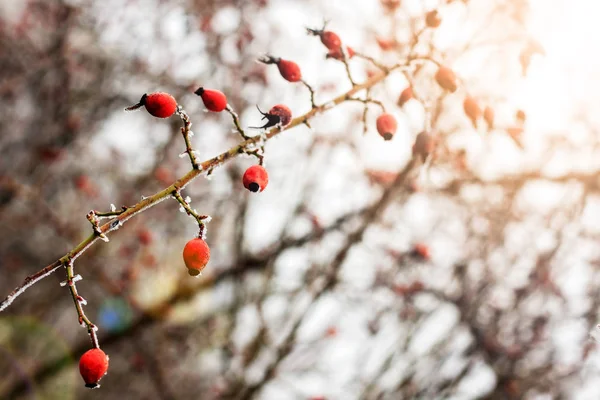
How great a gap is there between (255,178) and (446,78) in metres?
0.78

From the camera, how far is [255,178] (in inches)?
58.2

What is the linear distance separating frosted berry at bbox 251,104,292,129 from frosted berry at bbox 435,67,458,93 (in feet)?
1.85

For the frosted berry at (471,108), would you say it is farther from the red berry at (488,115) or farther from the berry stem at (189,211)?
the berry stem at (189,211)

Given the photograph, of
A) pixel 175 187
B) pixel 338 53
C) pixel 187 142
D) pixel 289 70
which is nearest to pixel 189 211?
pixel 175 187

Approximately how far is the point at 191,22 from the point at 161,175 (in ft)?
6.45

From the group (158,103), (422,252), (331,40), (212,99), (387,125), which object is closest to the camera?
(158,103)

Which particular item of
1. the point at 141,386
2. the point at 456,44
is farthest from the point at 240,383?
the point at 141,386

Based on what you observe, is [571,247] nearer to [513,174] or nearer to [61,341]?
[513,174]

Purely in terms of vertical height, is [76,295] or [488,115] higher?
→ [488,115]

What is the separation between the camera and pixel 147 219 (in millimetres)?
7352

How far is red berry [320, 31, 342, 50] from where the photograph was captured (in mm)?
1892

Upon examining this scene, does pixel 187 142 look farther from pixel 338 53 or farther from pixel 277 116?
pixel 338 53

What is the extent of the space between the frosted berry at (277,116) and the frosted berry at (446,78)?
1.85 feet

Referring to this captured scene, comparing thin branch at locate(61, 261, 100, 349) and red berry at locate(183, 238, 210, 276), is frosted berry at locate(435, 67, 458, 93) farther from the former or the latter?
thin branch at locate(61, 261, 100, 349)
